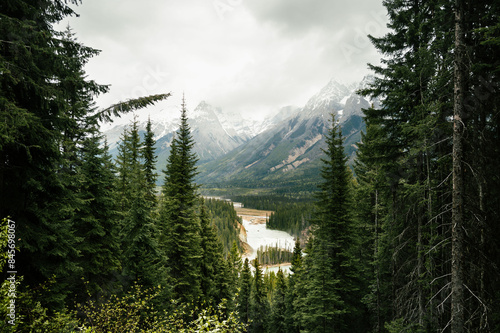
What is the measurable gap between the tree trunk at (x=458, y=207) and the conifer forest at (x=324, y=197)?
1.3 inches

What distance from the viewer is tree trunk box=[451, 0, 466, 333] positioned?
258 inches

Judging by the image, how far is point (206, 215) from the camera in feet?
85.9

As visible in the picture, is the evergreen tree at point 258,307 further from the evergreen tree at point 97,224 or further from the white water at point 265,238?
the white water at point 265,238

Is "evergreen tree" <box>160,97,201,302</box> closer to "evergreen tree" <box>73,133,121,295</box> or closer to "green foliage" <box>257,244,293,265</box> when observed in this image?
"evergreen tree" <box>73,133,121,295</box>

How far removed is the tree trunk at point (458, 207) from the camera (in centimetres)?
655

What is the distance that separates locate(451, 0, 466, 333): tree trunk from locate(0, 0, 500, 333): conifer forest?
34 millimetres

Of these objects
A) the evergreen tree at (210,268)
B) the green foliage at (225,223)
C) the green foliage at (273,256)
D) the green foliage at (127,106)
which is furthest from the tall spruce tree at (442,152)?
the green foliage at (273,256)

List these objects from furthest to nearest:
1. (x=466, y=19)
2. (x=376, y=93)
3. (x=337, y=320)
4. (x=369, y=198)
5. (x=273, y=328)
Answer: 1. (x=273, y=328)
2. (x=369, y=198)
3. (x=337, y=320)
4. (x=376, y=93)
5. (x=466, y=19)

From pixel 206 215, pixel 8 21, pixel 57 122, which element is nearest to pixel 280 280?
pixel 206 215

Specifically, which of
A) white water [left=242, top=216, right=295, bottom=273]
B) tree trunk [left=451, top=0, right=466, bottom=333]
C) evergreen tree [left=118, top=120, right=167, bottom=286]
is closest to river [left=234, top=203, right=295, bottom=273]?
white water [left=242, top=216, right=295, bottom=273]

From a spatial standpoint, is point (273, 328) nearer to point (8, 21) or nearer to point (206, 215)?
point (206, 215)

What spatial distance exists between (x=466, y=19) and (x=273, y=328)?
36471 mm

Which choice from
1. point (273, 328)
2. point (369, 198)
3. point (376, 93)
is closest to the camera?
point (376, 93)

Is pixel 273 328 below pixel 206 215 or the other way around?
below
